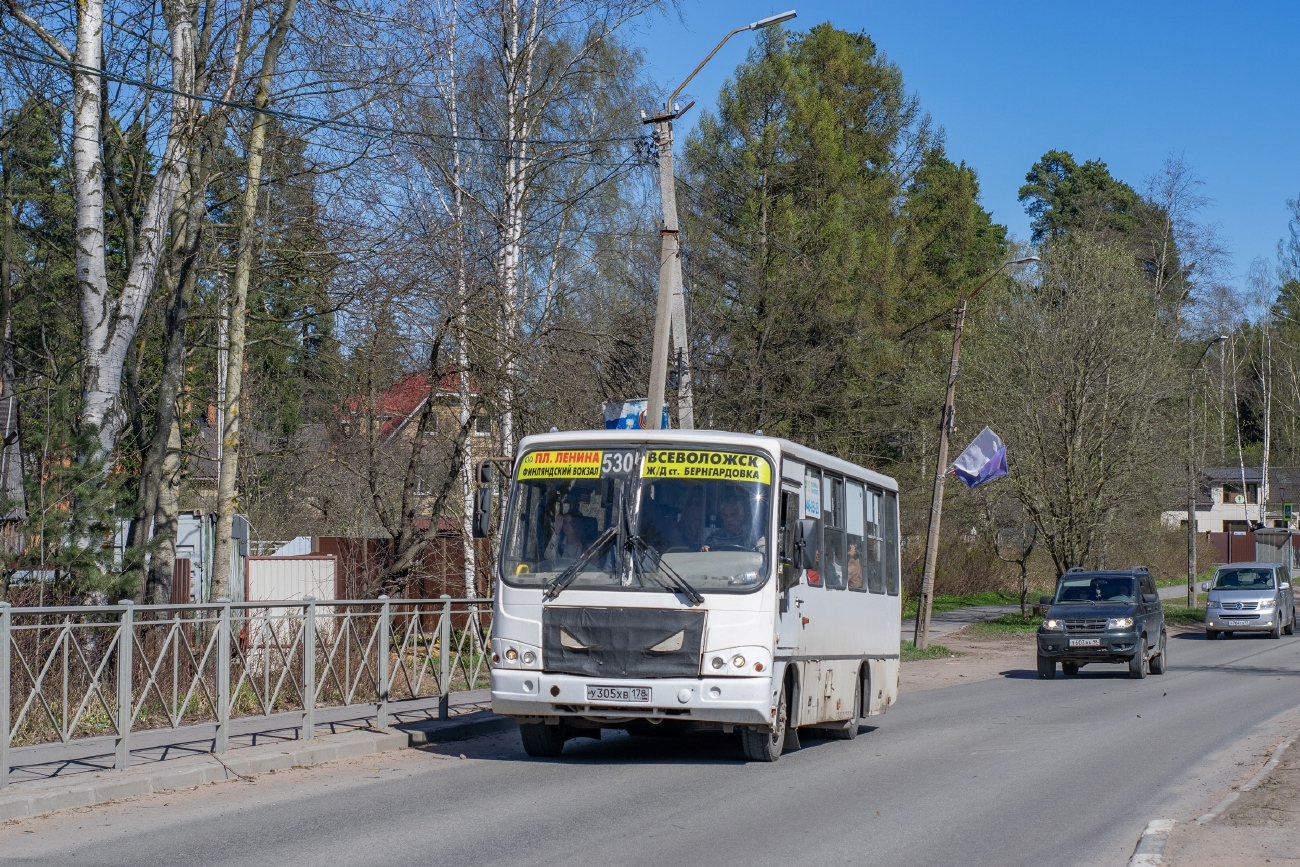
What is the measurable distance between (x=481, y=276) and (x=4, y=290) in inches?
496

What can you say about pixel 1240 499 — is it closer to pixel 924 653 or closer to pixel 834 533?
pixel 924 653

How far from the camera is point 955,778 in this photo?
1108 centimetres

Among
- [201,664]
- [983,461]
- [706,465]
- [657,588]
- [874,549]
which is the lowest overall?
[201,664]

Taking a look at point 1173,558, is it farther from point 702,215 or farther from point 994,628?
point 702,215

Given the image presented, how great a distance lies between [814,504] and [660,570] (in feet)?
7.62

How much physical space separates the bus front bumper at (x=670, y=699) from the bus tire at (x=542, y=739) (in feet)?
2.57

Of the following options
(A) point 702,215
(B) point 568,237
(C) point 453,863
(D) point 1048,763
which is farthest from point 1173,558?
(C) point 453,863

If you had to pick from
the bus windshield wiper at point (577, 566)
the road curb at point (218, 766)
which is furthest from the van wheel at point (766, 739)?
the road curb at point (218, 766)

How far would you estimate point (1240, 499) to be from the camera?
95750 mm

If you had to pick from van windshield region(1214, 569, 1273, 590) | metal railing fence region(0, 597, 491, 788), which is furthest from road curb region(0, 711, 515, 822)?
van windshield region(1214, 569, 1273, 590)

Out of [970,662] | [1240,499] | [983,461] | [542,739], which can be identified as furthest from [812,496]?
[1240,499]

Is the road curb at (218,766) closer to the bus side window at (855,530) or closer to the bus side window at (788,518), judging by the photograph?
the bus side window at (788,518)

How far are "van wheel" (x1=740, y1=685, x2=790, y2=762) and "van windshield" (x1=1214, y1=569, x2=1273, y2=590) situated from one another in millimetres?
27995

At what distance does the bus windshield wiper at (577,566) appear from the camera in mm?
11406
